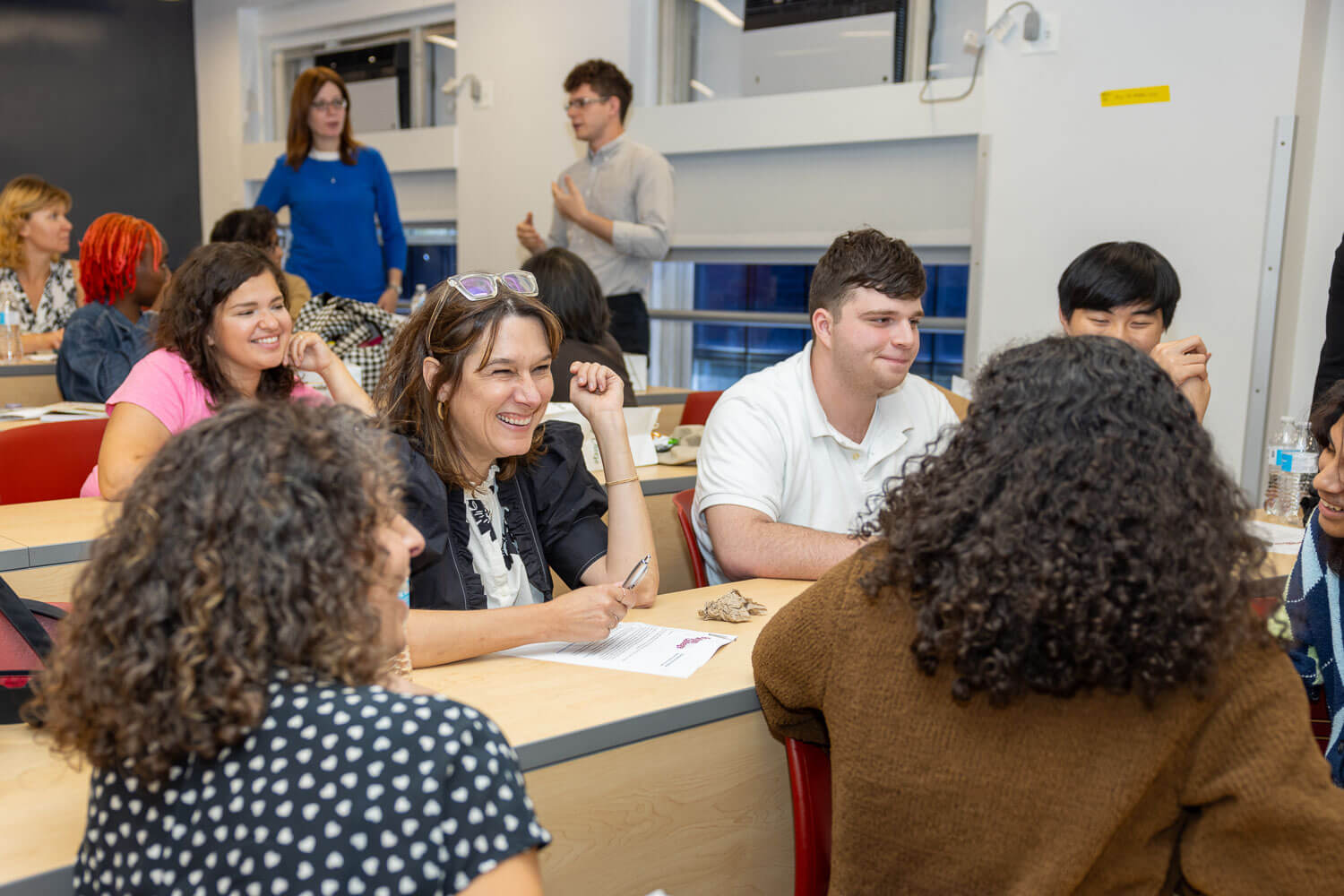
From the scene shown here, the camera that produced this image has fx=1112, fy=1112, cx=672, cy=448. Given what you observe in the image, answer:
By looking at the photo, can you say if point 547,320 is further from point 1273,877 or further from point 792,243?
point 792,243

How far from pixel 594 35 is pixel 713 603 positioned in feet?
15.2

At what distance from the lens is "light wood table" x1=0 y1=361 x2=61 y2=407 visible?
14.5ft

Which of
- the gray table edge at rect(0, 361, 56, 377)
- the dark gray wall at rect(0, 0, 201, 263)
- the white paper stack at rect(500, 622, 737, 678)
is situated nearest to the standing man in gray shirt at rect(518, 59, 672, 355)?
the gray table edge at rect(0, 361, 56, 377)

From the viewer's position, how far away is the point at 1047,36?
3764 mm

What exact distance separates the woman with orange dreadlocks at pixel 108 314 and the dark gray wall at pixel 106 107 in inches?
160

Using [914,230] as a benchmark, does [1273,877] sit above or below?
below

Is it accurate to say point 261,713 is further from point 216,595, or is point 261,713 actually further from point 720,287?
point 720,287

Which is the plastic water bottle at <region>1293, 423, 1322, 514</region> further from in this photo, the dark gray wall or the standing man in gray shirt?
the dark gray wall

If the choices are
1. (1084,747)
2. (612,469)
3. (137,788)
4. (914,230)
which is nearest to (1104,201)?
(914,230)

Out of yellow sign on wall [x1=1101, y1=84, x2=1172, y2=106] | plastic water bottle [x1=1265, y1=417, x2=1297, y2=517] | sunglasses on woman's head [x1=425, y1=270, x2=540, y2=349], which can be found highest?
yellow sign on wall [x1=1101, y1=84, x2=1172, y2=106]

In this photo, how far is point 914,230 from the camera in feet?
16.0

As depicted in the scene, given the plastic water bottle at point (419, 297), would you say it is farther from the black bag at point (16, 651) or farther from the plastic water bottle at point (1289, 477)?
the plastic water bottle at point (1289, 477)

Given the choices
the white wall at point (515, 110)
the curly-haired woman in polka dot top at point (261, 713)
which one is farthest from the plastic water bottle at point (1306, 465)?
the white wall at point (515, 110)

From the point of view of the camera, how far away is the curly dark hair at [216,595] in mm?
822
